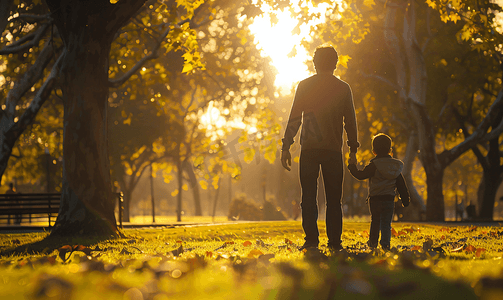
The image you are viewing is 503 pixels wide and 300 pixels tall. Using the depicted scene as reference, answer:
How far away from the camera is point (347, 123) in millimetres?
5301

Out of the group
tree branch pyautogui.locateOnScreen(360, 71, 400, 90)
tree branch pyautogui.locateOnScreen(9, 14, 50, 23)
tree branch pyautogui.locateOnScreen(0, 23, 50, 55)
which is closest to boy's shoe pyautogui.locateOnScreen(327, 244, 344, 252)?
tree branch pyautogui.locateOnScreen(9, 14, 50, 23)

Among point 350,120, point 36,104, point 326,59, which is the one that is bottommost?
point 350,120

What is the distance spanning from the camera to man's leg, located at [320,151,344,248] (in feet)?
16.5

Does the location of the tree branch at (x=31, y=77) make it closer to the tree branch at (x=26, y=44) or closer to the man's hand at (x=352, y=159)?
the tree branch at (x=26, y=44)

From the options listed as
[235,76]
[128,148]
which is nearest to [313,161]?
[235,76]

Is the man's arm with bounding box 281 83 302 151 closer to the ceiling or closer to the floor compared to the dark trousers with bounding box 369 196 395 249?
closer to the ceiling

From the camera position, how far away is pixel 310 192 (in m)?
5.06

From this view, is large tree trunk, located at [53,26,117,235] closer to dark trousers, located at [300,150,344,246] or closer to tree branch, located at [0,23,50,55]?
dark trousers, located at [300,150,344,246]

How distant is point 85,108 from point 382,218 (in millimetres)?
5942

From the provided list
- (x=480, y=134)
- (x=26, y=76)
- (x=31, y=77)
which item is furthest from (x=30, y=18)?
(x=480, y=134)

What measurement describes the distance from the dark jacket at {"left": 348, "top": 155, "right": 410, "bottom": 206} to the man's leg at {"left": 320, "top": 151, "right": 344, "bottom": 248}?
548 millimetres

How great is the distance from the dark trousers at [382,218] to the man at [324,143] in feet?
2.33

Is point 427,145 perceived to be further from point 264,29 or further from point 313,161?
point 313,161

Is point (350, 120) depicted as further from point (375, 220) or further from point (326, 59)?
point (375, 220)
